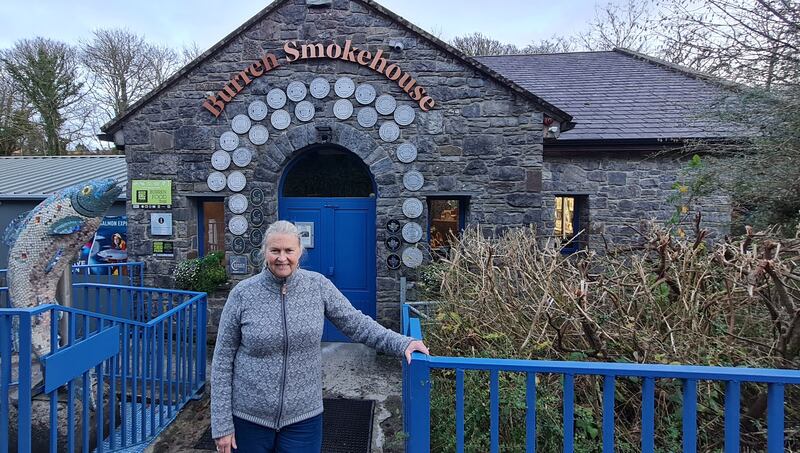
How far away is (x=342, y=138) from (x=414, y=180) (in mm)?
1130

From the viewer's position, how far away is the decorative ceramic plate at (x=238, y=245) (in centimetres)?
584

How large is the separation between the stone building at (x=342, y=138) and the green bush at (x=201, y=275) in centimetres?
21

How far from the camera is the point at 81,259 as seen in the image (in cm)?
765

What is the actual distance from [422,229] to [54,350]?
404 centimetres

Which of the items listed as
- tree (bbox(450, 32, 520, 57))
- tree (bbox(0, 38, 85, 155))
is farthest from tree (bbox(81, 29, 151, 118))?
tree (bbox(450, 32, 520, 57))

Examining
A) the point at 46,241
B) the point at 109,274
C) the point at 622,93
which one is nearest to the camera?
the point at 46,241

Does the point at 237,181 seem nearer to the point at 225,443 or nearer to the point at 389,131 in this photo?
→ the point at 389,131

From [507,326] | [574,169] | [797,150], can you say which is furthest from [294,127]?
[797,150]

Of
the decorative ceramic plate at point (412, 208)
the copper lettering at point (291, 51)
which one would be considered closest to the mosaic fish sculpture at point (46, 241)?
the copper lettering at point (291, 51)

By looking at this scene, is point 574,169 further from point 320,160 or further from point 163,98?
point 163,98

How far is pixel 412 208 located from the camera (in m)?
5.70

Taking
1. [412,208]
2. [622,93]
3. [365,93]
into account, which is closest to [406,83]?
[365,93]

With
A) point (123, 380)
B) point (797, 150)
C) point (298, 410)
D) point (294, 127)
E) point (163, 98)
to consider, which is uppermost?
point (163, 98)

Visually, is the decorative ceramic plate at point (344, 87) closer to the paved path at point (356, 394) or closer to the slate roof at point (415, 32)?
the slate roof at point (415, 32)
